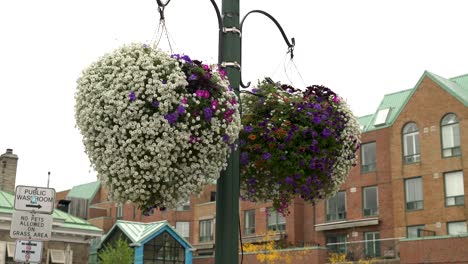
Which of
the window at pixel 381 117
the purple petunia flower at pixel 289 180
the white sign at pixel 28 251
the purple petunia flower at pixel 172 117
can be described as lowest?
the white sign at pixel 28 251

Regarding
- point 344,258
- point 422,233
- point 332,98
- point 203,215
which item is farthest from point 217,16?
point 203,215

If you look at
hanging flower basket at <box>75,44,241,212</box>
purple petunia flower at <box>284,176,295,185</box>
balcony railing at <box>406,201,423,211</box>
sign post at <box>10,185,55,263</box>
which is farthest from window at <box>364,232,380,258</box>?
hanging flower basket at <box>75,44,241,212</box>

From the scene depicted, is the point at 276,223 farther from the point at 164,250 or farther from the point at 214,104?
the point at 214,104

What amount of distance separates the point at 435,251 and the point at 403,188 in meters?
8.80

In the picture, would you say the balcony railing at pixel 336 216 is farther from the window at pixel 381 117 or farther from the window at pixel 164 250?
the window at pixel 164 250

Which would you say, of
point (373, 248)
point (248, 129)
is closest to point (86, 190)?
point (373, 248)

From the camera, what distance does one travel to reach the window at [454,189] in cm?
4456

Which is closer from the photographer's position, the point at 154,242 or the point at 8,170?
the point at 8,170

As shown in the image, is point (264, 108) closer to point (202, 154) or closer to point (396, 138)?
point (202, 154)

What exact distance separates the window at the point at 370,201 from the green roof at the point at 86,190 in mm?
44396

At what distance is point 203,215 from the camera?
65375mm

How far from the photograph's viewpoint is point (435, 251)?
39688mm

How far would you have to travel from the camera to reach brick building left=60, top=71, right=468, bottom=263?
146 ft

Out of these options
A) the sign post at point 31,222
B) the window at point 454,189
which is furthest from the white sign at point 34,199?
the window at point 454,189
